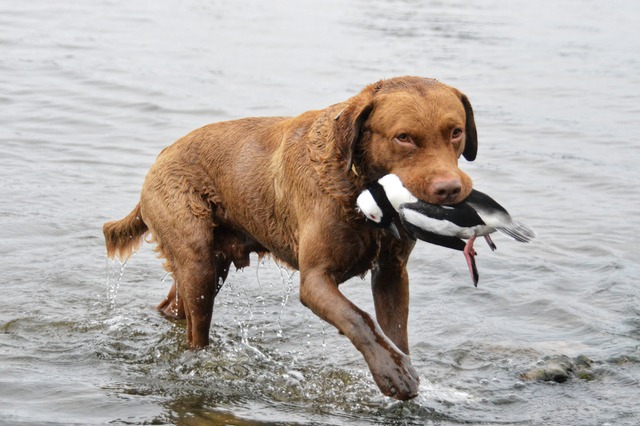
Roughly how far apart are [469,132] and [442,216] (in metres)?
0.76

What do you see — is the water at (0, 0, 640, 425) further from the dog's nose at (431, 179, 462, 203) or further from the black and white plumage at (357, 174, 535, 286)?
the dog's nose at (431, 179, 462, 203)

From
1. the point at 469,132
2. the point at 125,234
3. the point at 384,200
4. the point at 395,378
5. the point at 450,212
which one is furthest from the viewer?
the point at 125,234

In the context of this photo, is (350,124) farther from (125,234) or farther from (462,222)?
(125,234)

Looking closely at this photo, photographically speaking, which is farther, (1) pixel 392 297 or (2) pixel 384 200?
(1) pixel 392 297

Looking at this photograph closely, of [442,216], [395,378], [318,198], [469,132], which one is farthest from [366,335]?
[469,132]

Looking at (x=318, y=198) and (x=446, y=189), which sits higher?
(x=446, y=189)

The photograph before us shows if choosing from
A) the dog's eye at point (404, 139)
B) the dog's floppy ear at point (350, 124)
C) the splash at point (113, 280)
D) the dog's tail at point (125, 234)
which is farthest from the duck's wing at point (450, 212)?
the splash at point (113, 280)

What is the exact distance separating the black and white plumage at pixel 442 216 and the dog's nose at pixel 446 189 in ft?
0.28

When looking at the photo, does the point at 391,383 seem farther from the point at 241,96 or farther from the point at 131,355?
the point at 241,96

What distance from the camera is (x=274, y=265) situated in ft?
30.9

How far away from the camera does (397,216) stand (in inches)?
219

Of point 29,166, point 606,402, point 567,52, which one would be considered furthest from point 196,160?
point 567,52

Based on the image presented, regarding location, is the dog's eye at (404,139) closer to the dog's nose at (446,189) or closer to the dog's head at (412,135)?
the dog's head at (412,135)

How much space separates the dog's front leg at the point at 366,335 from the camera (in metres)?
5.37
